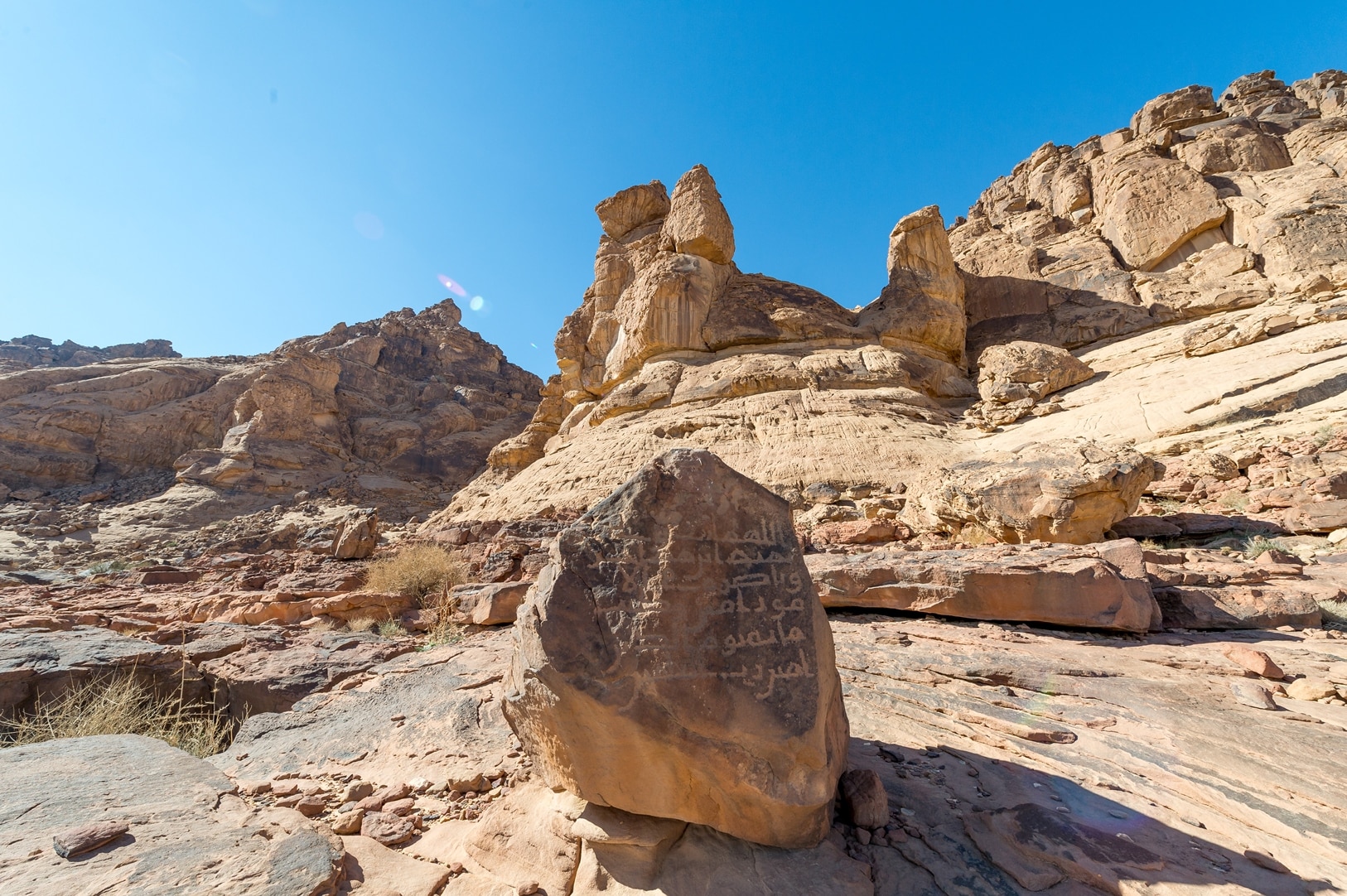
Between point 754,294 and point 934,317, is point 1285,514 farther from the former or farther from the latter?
point 754,294

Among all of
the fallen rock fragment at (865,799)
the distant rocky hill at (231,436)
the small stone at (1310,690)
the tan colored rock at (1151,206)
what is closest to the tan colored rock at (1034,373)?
the tan colored rock at (1151,206)

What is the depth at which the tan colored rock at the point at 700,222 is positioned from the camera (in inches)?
920

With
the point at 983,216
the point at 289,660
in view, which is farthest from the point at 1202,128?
the point at 289,660

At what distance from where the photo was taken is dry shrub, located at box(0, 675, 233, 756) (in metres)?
4.49

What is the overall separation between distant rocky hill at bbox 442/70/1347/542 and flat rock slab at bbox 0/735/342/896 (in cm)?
834

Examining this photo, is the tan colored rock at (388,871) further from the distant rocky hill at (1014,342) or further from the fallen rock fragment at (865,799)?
the distant rocky hill at (1014,342)

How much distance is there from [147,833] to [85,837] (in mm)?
222

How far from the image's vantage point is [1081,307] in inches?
877

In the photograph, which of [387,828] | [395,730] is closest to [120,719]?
[395,730]

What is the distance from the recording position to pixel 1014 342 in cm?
1886

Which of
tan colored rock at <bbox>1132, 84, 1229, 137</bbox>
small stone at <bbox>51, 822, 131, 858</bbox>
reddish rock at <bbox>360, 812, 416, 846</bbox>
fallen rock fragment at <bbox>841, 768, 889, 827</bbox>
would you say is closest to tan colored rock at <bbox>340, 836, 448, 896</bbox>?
reddish rock at <bbox>360, 812, 416, 846</bbox>

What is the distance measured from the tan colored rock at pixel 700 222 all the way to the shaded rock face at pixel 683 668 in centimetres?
2272

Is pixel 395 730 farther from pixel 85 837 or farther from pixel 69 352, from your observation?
pixel 69 352

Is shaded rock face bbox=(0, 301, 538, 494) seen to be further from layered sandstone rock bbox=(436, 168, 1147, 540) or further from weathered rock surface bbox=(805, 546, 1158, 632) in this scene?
weathered rock surface bbox=(805, 546, 1158, 632)
